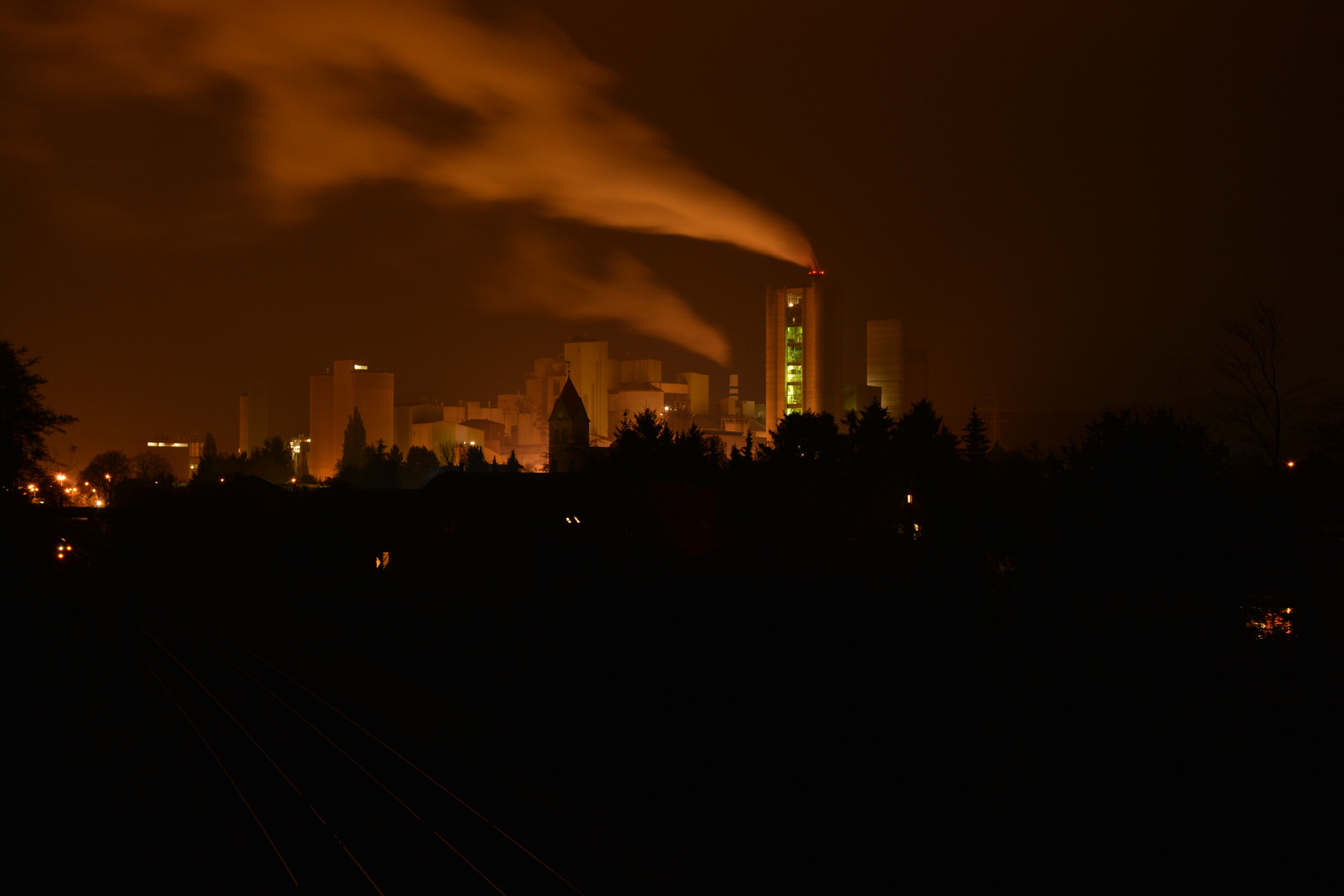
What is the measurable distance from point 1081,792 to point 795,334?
332 ft

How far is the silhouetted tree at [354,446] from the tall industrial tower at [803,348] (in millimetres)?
58801

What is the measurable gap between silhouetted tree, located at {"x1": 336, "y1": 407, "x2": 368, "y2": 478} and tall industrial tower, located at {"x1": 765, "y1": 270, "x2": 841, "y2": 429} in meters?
58.8

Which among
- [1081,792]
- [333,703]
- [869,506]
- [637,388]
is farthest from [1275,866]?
[637,388]

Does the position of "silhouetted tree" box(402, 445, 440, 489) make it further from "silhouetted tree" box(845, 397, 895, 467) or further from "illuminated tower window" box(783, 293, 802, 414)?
"silhouetted tree" box(845, 397, 895, 467)

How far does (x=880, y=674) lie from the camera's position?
1492cm

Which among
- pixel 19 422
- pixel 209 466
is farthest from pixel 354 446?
pixel 19 422

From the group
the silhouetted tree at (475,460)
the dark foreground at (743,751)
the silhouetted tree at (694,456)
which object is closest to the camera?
the dark foreground at (743,751)

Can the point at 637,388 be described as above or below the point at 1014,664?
above

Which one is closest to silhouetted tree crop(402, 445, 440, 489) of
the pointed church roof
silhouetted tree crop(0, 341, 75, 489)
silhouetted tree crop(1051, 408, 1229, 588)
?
the pointed church roof

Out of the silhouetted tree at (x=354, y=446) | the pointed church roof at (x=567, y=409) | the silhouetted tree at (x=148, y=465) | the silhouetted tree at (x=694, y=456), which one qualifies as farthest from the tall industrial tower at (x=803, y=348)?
the silhouetted tree at (x=148, y=465)

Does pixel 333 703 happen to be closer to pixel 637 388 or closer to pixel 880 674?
pixel 880 674

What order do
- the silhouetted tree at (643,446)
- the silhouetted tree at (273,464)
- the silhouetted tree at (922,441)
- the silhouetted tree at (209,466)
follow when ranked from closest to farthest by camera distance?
the silhouetted tree at (643,446) < the silhouetted tree at (922,441) < the silhouetted tree at (209,466) < the silhouetted tree at (273,464)

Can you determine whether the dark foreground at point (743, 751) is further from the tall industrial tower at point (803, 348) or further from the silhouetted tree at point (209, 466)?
the silhouetted tree at point (209, 466)

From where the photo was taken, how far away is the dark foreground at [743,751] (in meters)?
11.9
